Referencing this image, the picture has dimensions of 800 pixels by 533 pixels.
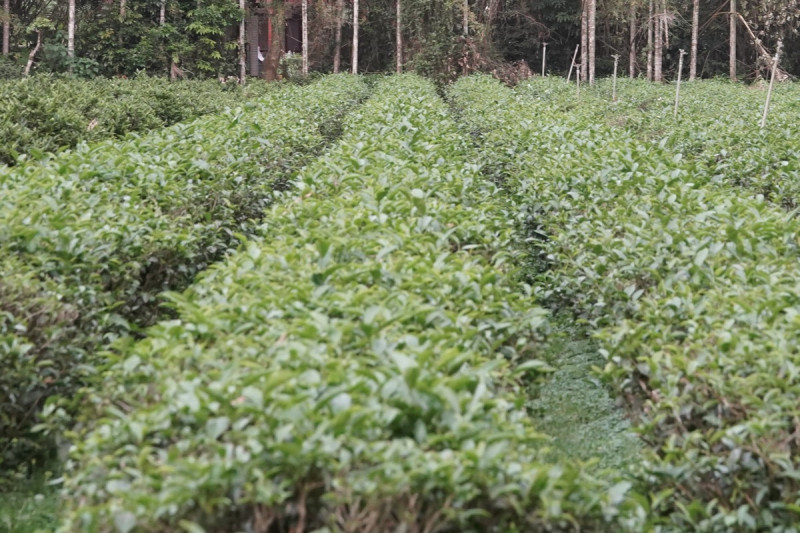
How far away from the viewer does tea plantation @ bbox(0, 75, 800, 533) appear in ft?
7.58

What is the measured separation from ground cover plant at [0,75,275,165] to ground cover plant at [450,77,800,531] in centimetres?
370

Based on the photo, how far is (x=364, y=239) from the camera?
4133mm

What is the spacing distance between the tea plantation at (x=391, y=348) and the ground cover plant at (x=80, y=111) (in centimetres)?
184

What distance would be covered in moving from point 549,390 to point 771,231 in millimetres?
1628

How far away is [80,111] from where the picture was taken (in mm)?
11789

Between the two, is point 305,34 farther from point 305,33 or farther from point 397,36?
point 397,36

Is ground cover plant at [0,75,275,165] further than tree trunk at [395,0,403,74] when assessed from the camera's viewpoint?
No

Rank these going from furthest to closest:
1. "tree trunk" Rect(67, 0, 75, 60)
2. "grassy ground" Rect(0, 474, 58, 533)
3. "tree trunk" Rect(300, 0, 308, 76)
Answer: "tree trunk" Rect(300, 0, 308, 76)
"tree trunk" Rect(67, 0, 75, 60)
"grassy ground" Rect(0, 474, 58, 533)

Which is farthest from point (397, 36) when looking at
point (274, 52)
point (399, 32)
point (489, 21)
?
point (274, 52)

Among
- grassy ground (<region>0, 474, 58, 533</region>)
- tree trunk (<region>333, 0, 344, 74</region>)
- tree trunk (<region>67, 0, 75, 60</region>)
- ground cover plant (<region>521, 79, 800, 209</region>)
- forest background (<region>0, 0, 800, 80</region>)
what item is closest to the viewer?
grassy ground (<region>0, 474, 58, 533</region>)

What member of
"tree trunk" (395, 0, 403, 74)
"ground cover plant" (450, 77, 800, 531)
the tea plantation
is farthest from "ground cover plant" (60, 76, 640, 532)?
"tree trunk" (395, 0, 403, 74)

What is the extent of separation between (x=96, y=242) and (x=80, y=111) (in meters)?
7.88

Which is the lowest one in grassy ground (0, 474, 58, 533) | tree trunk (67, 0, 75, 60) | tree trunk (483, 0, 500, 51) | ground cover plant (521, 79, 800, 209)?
grassy ground (0, 474, 58, 533)

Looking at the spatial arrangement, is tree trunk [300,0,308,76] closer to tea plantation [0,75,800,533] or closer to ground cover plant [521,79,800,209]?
ground cover plant [521,79,800,209]
